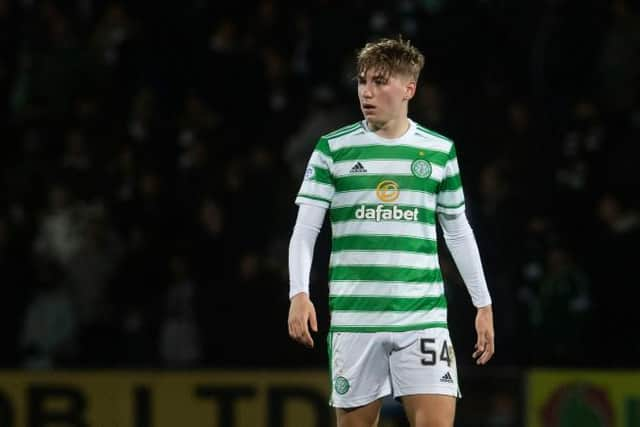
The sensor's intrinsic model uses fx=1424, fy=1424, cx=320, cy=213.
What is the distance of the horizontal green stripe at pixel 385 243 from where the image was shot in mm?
5605

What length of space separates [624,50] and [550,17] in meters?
0.65

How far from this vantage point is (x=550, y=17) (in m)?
11.5

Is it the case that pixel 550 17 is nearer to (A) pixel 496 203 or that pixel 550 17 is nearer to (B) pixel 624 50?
(B) pixel 624 50

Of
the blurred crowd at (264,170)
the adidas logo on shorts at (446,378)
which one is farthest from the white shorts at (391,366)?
the blurred crowd at (264,170)

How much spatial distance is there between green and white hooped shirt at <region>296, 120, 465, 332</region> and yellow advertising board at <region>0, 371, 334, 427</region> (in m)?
4.47

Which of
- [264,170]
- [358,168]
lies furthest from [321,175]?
[264,170]

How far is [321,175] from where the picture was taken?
5.69 metres

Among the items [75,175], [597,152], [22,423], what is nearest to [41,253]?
[75,175]

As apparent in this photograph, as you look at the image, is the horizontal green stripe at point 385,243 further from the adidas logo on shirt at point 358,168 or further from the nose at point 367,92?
the nose at point 367,92

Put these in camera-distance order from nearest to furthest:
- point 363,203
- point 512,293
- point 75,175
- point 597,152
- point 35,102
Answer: point 363,203
point 512,293
point 597,152
point 75,175
point 35,102

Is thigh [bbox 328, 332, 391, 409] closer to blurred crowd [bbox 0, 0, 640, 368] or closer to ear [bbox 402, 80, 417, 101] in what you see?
ear [bbox 402, 80, 417, 101]

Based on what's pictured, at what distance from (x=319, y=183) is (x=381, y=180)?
251 mm

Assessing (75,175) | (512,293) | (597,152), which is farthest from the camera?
(75,175)

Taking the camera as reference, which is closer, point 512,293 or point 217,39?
point 512,293
